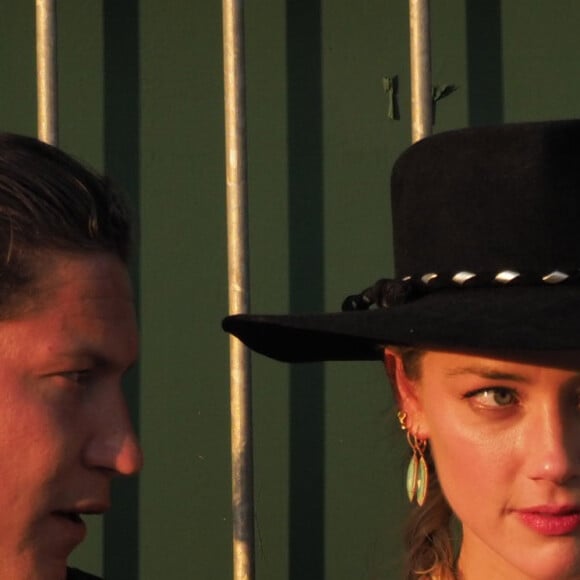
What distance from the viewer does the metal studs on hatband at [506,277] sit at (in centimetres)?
224

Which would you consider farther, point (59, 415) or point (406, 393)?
point (406, 393)

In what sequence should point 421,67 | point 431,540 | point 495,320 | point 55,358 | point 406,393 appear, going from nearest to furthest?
point 55,358, point 495,320, point 406,393, point 431,540, point 421,67

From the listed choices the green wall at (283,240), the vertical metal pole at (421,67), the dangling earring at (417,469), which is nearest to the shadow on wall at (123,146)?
the green wall at (283,240)

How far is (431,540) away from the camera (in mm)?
2721

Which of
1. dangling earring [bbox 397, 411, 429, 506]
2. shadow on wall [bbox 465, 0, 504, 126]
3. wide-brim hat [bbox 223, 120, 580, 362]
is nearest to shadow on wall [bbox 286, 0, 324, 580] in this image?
shadow on wall [bbox 465, 0, 504, 126]

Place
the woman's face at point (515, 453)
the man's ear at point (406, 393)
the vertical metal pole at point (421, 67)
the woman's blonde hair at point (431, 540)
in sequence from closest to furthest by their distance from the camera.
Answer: the woman's face at point (515, 453) < the man's ear at point (406, 393) < the woman's blonde hair at point (431, 540) < the vertical metal pole at point (421, 67)

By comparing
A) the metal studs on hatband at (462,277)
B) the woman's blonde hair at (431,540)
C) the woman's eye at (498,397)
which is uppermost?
the metal studs on hatband at (462,277)

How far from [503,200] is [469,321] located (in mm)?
240

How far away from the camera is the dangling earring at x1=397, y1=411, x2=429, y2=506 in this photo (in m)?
2.54

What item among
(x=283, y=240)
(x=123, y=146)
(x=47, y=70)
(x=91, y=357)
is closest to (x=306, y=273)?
(x=283, y=240)

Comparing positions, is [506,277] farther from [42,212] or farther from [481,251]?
[42,212]

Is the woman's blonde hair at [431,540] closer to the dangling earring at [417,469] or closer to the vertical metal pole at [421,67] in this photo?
the dangling earring at [417,469]

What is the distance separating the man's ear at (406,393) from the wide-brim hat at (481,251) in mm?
166

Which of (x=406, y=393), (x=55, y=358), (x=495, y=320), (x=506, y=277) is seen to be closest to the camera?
(x=55, y=358)
